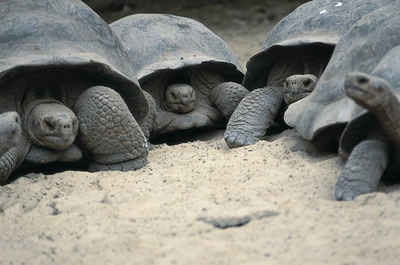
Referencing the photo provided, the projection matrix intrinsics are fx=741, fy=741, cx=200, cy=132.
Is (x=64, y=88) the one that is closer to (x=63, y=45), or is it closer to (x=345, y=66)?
(x=63, y=45)

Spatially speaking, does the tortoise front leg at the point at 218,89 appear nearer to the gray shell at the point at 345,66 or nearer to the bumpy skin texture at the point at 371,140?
the gray shell at the point at 345,66

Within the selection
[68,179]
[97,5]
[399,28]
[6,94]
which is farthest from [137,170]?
[97,5]

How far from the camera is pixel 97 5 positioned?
1047 centimetres

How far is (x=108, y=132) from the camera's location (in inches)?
172

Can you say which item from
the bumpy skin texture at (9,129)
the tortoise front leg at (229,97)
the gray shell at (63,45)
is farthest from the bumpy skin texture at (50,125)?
the tortoise front leg at (229,97)

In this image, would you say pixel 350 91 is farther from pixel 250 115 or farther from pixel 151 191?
pixel 250 115

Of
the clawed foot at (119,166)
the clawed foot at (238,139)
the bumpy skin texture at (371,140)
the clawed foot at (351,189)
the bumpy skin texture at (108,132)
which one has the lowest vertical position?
the clawed foot at (119,166)

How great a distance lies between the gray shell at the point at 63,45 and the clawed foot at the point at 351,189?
5.65 ft

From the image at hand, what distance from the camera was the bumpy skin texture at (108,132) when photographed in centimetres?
432

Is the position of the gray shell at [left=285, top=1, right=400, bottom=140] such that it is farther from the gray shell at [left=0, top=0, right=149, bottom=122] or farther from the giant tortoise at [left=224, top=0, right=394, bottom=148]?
the gray shell at [left=0, top=0, right=149, bottom=122]

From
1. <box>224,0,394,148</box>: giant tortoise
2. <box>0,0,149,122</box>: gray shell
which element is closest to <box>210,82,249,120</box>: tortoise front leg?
<box>224,0,394,148</box>: giant tortoise

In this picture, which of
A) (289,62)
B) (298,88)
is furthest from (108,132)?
(289,62)

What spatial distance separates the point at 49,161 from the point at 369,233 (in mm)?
2118

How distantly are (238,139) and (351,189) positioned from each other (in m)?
1.61
